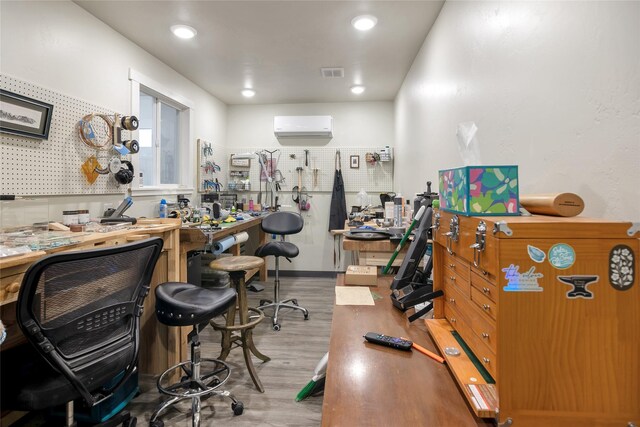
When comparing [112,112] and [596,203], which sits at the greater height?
[112,112]

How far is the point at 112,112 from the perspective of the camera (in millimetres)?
2742

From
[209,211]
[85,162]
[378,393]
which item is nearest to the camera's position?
[378,393]

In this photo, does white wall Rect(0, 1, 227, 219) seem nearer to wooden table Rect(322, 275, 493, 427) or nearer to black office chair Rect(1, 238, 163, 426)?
black office chair Rect(1, 238, 163, 426)

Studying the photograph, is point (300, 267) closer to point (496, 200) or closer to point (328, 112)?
point (328, 112)

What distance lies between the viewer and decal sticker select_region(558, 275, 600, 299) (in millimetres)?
687

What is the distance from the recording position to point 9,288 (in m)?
1.24

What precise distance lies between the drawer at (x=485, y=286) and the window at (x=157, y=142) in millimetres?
3195

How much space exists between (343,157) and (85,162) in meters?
3.42

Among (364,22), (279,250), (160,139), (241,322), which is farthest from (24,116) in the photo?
(364,22)

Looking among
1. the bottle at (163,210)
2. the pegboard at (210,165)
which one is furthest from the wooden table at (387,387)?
the pegboard at (210,165)

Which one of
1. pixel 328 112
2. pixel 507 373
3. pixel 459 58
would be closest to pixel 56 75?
pixel 459 58

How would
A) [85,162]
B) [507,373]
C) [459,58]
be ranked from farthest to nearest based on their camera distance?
[85,162] < [459,58] < [507,373]

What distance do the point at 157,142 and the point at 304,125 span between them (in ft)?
6.95

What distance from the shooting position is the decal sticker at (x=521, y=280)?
702 millimetres
